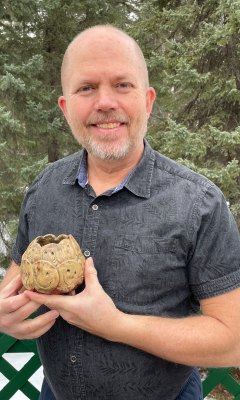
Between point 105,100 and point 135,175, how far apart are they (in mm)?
410

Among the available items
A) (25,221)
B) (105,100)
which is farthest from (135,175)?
(25,221)

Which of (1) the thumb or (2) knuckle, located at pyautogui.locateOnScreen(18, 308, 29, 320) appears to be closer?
(1) the thumb

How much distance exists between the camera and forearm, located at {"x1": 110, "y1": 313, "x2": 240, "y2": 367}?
5.27 feet

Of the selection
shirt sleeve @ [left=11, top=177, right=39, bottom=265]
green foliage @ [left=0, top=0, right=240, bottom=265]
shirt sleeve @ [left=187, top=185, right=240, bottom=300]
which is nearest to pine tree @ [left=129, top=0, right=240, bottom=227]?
green foliage @ [left=0, top=0, right=240, bottom=265]


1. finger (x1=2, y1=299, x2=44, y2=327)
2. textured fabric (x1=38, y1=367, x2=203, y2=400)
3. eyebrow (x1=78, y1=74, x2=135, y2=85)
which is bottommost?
textured fabric (x1=38, y1=367, x2=203, y2=400)

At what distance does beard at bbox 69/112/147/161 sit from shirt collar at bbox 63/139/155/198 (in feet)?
0.35

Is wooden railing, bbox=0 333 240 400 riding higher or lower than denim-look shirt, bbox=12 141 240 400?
lower

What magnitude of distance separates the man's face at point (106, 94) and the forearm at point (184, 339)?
855mm

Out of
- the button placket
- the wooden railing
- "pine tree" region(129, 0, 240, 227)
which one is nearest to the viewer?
the button placket

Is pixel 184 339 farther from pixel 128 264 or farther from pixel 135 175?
pixel 135 175

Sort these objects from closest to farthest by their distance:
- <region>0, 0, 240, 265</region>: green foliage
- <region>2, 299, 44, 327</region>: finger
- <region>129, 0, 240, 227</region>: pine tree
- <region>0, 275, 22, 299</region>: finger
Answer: <region>2, 299, 44, 327</region>: finger → <region>0, 275, 22, 299</region>: finger → <region>129, 0, 240, 227</region>: pine tree → <region>0, 0, 240, 265</region>: green foliage

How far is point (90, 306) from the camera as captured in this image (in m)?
1.48

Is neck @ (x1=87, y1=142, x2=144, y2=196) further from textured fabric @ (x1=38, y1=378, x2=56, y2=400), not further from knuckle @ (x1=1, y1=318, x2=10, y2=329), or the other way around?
textured fabric @ (x1=38, y1=378, x2=56, y2=400)

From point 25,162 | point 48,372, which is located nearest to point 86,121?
point 48,372
